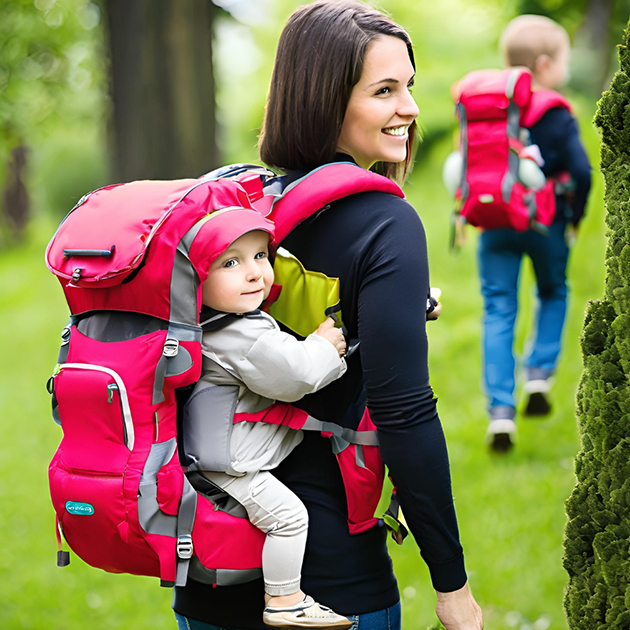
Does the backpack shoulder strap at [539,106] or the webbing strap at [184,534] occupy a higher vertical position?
the backpack shoulder strap at [539,106]

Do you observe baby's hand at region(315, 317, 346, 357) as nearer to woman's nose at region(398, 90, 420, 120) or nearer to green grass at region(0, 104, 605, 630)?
woman's nose at region(398, 90, 420, 120)

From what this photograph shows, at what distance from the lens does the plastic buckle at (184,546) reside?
70.6 inches

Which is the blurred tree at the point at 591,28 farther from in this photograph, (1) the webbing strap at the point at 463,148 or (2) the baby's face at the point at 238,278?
(2) the baby's face at the point at 238,278

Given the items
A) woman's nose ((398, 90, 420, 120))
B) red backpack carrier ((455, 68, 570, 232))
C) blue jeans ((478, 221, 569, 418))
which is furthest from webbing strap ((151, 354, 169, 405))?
blue jeans ((478, 221, 569, 418))

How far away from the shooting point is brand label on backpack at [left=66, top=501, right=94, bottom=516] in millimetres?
1809

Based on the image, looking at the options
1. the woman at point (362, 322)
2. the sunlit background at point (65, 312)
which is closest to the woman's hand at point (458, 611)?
the woman at point (362, 322)

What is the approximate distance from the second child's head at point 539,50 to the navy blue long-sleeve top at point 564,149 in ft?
1.31

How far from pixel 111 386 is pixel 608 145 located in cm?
130

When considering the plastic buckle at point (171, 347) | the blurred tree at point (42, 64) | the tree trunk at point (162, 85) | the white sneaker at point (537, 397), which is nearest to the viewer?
the plastic buckle at point (171, 347)

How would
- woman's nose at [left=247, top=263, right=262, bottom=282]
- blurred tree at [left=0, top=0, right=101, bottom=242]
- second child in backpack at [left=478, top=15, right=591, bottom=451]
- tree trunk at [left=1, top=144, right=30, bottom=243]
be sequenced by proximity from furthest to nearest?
1. tree trunk at [left=1, top=144, right=30, bottom=243]
2. blurred tree at [left=0, top=0, right=101, bottom=242]
3. second child in backpack at [left=478, top=15, right=591, bottom=451]
4. woman's nose at [left=247, top=263, right=262, bottom=282]

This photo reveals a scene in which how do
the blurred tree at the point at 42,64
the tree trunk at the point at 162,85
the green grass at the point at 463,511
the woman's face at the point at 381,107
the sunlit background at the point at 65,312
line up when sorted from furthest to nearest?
1. the blurred tree at the point at 42,64
2. the tree trunk at the point at 162,85
3. the sunlit background at the point at 65,312
4. the green grass at the point at 463,511
5. the woman's face at the point at 381,107

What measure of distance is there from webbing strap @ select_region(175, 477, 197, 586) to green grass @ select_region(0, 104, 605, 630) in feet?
8.15

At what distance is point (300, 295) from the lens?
75.0 inches

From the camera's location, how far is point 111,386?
175cm
